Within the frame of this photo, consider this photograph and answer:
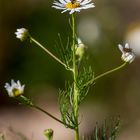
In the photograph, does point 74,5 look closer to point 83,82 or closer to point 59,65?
point 83,82

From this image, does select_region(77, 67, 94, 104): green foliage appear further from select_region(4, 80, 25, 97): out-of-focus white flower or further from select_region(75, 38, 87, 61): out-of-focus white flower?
select_region(4, 80, 25, 97): out-of-focus white flower

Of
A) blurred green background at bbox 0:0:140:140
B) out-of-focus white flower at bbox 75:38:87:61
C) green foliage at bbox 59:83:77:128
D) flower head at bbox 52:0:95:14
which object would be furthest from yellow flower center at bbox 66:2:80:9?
blurred green background at bbox 0:0:140:140

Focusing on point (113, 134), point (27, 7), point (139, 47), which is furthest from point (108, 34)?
point (113, 134)

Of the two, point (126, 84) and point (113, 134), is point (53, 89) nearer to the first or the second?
point (126, 84)

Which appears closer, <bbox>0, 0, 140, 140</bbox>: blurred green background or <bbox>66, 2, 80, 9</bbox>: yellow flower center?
<bbox>66, 2, 80, 9</bbox>: yellow flower center

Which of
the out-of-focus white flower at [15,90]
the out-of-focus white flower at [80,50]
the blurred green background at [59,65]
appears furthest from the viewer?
the blurred green background at [59,65]

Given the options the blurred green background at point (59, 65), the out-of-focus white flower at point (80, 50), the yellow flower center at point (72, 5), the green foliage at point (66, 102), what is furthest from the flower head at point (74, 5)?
the blurred green background at point (59, 65)

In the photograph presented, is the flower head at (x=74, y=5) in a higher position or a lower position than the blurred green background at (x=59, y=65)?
lower

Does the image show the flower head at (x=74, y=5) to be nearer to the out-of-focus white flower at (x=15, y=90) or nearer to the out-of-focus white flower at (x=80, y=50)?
the out-of-focus white flower at (x=80, y=50)

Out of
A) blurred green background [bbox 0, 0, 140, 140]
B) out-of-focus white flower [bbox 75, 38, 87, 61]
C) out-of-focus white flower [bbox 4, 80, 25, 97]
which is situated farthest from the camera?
blurred green background [bbox 0, 0, 140, 140]
